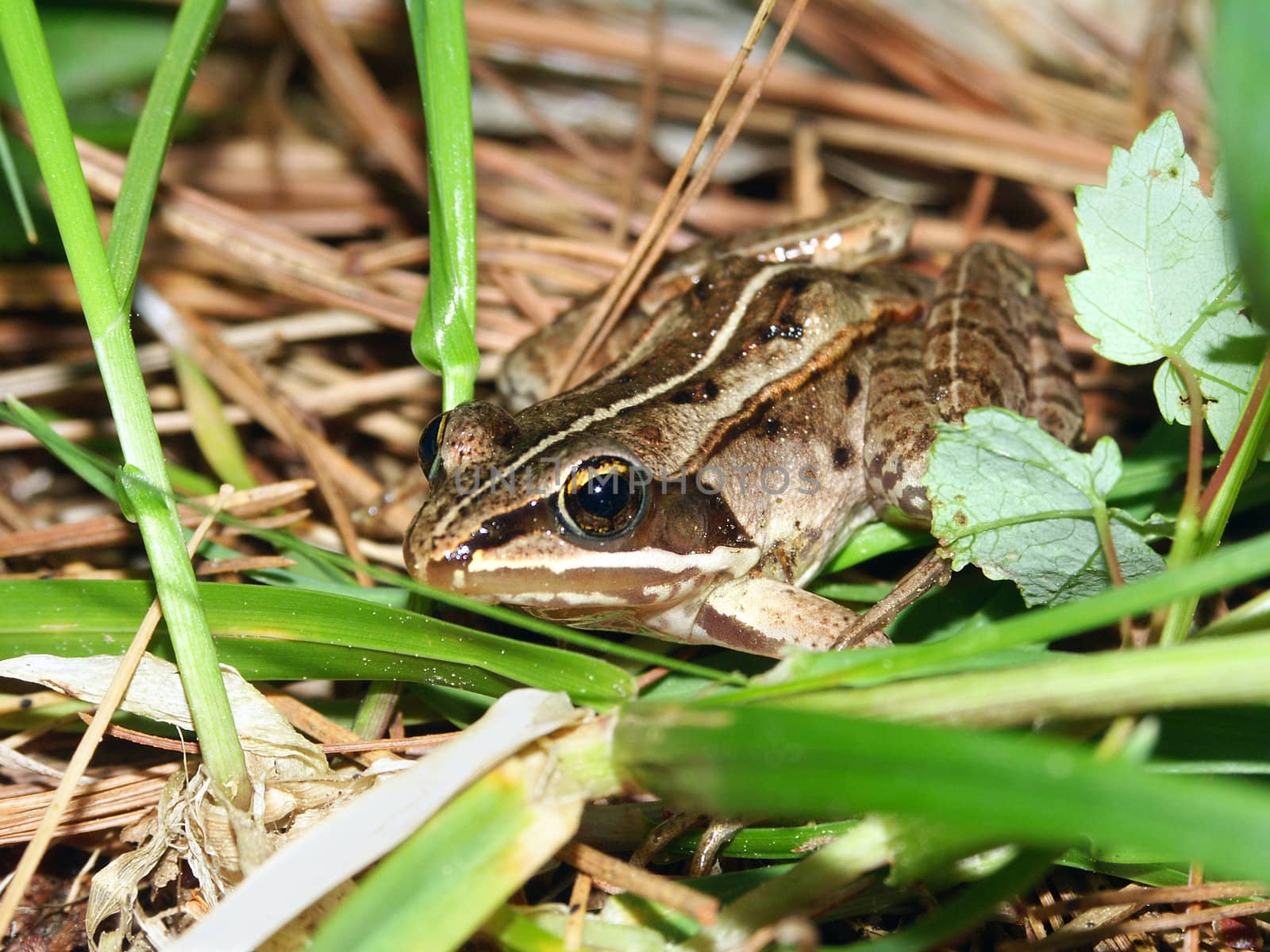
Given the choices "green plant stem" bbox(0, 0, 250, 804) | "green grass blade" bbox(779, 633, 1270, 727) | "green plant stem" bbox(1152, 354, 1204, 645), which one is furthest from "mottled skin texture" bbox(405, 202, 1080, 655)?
"green grass blade" bbox(779, 633, 1270, 727)

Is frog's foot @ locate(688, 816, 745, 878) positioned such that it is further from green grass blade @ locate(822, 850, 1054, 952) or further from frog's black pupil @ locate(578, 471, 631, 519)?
frog's black pupil @ locate(578, 471, 631, 519)

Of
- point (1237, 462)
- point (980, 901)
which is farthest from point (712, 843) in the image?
point (1237, 462)

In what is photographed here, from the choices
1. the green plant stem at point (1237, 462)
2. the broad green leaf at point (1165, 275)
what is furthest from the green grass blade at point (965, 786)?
the broad green leaf at point (1165, 275)

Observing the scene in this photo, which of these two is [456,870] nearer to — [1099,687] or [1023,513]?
[1099,687]

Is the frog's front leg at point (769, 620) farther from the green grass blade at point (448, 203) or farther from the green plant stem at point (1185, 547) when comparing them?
the green grass blade at point (448, 203)

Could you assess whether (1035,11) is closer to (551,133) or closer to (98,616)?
(551,133)

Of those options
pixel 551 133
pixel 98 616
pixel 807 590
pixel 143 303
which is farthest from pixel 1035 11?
pixel 98 616
